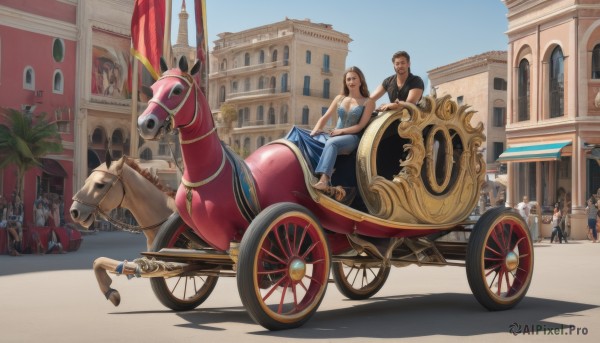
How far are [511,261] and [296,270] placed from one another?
3229 millimetres

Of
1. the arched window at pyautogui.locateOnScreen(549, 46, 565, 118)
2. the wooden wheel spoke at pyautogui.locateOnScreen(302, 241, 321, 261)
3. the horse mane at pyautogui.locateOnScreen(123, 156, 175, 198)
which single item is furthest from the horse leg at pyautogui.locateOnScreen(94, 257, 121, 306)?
the arched window at pyautogui.locateOnScreen(549, 46, 565, 118)

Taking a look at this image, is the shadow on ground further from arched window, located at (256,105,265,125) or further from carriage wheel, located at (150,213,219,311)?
arched window, located at (256,105,265,125)

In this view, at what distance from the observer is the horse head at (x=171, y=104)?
23.7ft

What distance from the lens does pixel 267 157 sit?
27.2ft

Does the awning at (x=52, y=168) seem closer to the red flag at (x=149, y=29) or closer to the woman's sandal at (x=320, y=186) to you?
the red flag at (x=149, y=29)

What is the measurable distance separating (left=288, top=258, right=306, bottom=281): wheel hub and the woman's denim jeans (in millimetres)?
1078

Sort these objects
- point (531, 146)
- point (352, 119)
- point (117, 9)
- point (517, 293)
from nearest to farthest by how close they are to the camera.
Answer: point (352, 119) < point (517, 293) < point (531, 146) < point (117, 9)

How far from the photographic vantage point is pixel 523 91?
35969 mm

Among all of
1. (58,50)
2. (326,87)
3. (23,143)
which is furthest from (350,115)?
(326,87)

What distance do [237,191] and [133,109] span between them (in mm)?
29801

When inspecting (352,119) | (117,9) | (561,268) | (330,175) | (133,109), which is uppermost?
(117,9)

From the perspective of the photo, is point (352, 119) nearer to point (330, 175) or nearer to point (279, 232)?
point (330, 175)

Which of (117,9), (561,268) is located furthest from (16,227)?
(117,9)

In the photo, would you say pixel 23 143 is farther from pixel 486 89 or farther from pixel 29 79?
pixel 486 89
